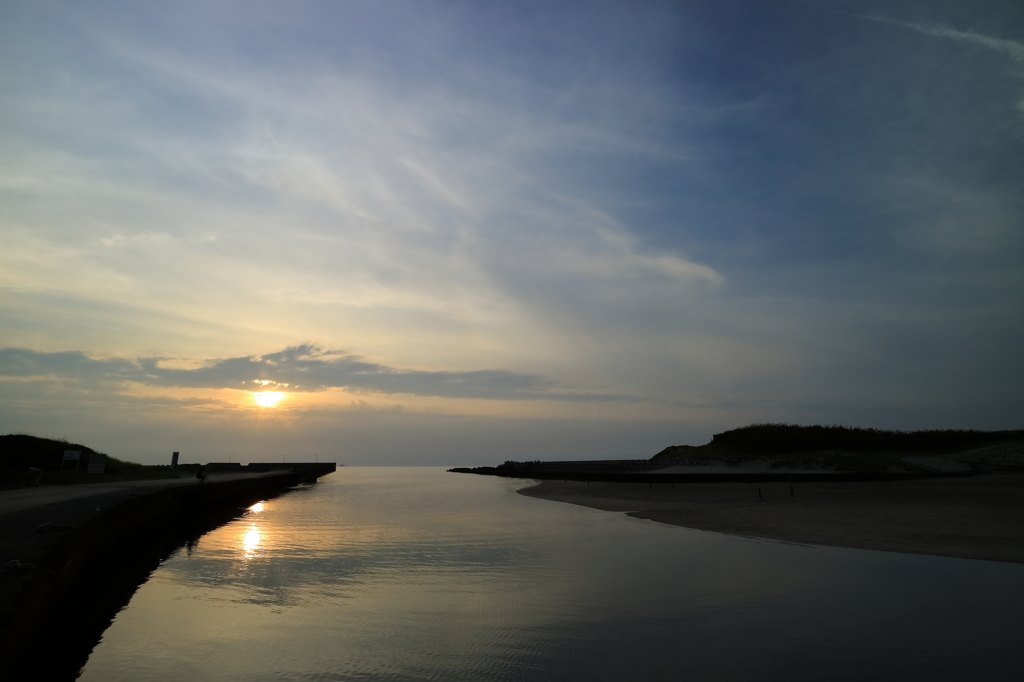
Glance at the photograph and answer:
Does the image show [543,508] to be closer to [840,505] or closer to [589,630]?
[840,505]

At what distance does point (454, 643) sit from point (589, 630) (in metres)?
2.24

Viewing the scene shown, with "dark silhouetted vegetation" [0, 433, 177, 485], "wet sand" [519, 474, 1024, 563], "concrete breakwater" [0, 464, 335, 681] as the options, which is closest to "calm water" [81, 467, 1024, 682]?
"concrete breakwater" [0, 464, 335, 681]

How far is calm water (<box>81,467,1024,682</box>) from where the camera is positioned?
8.03m

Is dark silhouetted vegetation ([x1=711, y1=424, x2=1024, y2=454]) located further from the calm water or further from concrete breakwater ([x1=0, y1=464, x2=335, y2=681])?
concrete breakwater ([x1=0, y1=464, x2=335, y2=681])

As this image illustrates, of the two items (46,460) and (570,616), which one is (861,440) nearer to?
(570,616)

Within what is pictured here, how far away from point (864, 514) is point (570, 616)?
63.4 ft

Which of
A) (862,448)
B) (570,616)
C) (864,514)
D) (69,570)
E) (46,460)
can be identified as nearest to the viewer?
(570,616)

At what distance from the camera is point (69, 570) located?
1091 centimetres

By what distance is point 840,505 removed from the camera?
28391 millimetres

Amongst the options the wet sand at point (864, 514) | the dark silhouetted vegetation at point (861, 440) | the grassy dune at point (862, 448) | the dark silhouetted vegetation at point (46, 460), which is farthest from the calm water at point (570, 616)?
the dark silhouetted vegetation at point (861, 440)

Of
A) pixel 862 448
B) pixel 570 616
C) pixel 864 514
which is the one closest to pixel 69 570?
pixel 570 616

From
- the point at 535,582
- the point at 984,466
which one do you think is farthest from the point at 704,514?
the point at 984,466

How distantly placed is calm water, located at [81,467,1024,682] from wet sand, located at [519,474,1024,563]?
2.15 metres

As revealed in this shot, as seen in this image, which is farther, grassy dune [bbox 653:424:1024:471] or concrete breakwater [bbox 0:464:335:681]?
grassy dune [bbox 653:424:1024:471]
